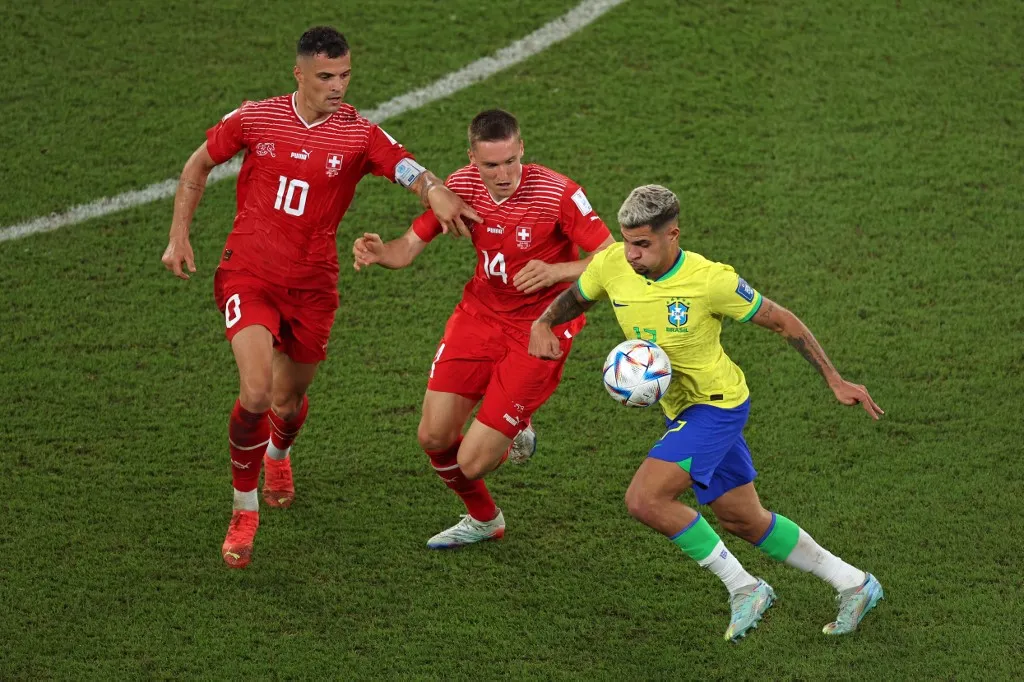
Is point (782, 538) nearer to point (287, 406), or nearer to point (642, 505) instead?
point (642, 505)

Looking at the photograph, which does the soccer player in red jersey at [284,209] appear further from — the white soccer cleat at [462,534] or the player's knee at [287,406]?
the white soccer cleat at [462,534]

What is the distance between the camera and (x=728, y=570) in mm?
5207

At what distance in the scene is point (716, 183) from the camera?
8.42 metres

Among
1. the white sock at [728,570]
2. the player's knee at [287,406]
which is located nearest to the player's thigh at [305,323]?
the player's knee at [287,406]

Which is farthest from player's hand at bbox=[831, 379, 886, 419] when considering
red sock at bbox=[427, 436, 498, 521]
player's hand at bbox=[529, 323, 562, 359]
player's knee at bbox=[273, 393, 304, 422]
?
player's knee at bbox=[273, 393, 304, 422]

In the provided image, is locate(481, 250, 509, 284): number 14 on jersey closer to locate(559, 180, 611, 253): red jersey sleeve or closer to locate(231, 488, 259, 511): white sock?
locate(559, 180, 611, 253): red jersey sleeve

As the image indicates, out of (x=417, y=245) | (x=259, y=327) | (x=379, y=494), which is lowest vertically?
(x=379, y=494)

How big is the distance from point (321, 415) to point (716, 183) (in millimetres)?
3190

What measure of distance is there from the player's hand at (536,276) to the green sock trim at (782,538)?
4.64 feet

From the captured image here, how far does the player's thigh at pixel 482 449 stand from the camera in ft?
19.0

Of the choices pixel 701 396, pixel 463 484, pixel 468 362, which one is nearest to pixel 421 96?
pixel 468 362

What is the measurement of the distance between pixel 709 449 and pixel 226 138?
2.70 metres

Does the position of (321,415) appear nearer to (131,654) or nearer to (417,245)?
(417,245)

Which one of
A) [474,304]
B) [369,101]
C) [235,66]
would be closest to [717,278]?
[474,304]
